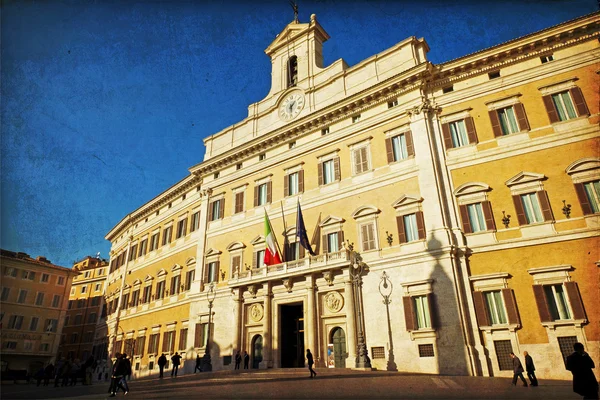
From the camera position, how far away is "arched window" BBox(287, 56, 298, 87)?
2773 centimetres

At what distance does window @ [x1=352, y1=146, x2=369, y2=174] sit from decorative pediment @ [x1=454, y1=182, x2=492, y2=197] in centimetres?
506

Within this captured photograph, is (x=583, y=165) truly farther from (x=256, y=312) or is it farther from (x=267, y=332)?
(x=256, y=312)

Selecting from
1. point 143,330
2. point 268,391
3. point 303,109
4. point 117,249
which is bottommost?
point 268,391

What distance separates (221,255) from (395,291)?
12.6m

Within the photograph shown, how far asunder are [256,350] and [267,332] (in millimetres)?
1603

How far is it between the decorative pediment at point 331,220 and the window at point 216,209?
9.04 metres

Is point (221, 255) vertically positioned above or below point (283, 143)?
below

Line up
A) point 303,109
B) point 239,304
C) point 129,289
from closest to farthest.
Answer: point 239,304 < point 303,109 < point 129,289

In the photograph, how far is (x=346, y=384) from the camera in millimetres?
11602

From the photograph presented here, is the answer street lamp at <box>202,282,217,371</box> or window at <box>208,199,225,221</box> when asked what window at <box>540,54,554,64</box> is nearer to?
window at <box>208,199,225,221</box>

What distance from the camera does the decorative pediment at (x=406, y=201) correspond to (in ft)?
60.8

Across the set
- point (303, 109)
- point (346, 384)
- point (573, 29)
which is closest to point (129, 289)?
point (303, 109)

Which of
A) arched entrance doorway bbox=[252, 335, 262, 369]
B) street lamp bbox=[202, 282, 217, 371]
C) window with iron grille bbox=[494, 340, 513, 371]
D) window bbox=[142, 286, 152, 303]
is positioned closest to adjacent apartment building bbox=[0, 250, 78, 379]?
window bbox=[142, 286, 152, 303]

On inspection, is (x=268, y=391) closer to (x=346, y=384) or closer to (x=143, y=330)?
(x=346, y=384)
